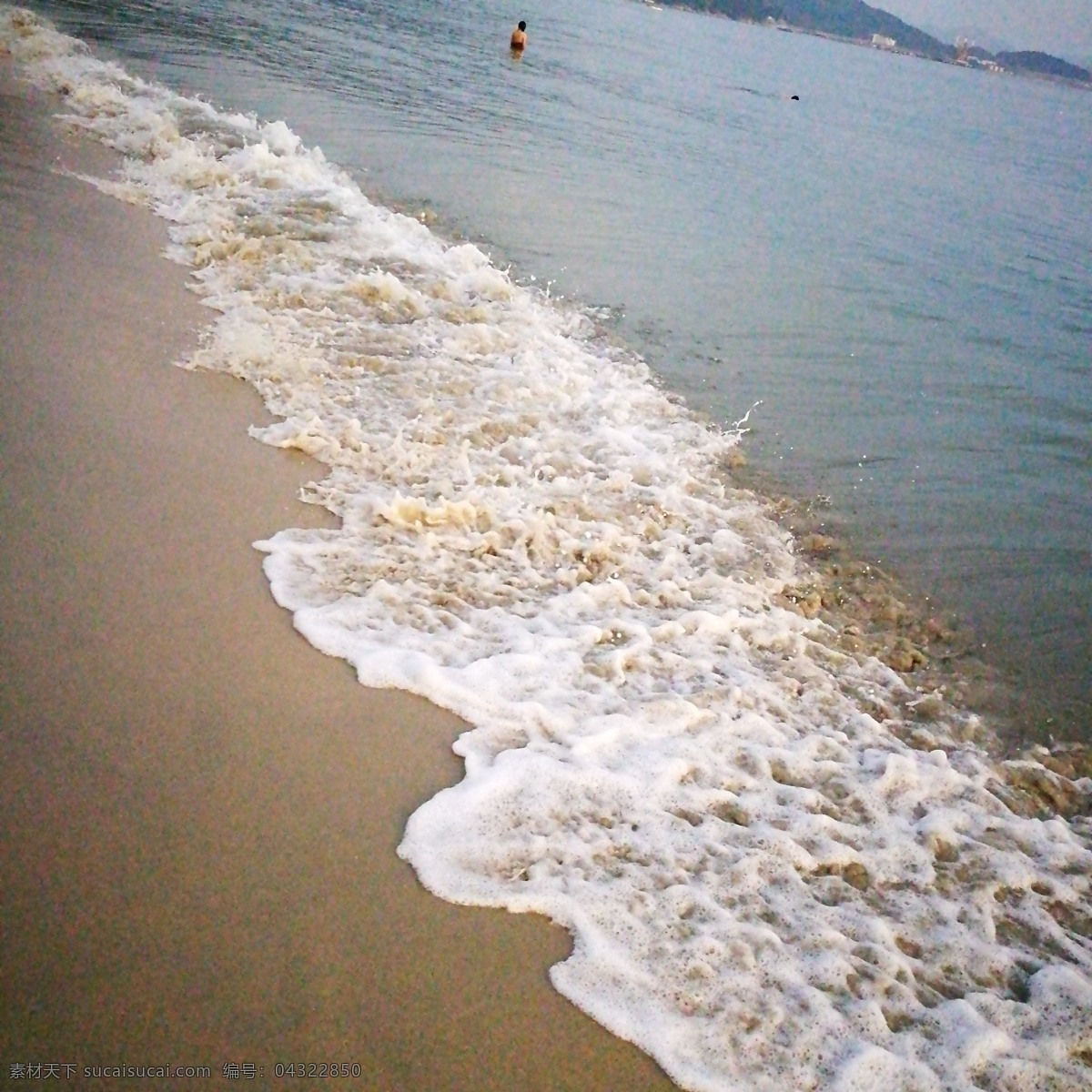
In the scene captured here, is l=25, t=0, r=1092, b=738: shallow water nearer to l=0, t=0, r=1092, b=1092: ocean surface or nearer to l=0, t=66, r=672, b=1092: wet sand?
l=0, t=0, r=1092, b=1092: ocean surface

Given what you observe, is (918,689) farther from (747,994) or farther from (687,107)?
(687,107)

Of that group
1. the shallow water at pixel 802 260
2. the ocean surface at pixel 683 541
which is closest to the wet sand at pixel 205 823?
the ocean surface at pixel 683 541

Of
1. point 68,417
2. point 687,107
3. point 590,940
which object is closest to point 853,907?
point 590,940

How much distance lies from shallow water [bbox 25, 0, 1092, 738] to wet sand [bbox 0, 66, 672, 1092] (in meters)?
3.97

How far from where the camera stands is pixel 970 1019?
10.2 feet

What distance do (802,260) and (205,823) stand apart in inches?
531

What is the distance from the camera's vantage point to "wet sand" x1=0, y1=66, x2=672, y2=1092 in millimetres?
2512

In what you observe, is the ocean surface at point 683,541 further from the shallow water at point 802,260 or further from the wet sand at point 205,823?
the wet sand at point 205,823

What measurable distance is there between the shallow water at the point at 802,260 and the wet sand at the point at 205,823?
397 cm

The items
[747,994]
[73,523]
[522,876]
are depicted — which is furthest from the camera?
[73,523]

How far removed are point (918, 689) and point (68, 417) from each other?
5689 mm

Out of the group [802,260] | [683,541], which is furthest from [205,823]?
[802,260]

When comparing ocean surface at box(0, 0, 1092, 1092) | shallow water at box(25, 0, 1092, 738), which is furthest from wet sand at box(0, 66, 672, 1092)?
shallow water at box(25, 0, 1092, 738)

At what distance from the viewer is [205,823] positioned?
304 cm
